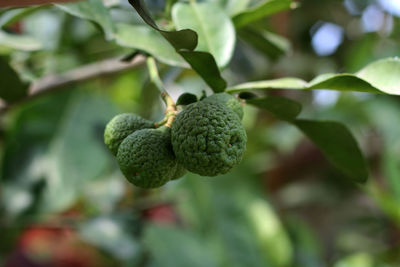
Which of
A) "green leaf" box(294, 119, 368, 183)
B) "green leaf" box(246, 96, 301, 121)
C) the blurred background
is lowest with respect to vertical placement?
the blurred background

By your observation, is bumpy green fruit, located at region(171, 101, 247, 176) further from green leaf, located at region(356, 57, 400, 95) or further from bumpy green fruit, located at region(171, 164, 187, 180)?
green leaf, located at region(356, 57, 400, 95)

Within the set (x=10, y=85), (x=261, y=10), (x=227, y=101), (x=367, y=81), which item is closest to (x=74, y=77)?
(x=10, y=85)

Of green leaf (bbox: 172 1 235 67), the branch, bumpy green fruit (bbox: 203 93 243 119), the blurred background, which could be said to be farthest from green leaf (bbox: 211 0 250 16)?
bumpy green fruit (bbox: 203 93 243 119)

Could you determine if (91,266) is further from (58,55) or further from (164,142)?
(164,142)

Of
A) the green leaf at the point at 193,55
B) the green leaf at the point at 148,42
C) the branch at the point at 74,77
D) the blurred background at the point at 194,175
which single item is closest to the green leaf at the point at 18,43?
the blurred background at the point at 194,175

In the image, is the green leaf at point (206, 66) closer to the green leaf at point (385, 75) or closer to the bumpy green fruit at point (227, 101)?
the bumpy green fruit at point (227, 101)

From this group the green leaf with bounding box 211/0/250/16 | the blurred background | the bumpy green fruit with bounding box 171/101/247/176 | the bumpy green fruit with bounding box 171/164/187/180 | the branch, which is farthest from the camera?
the blurred background

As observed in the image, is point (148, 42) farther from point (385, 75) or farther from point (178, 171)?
point (385, 75)

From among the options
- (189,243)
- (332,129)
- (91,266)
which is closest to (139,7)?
(332,129)
